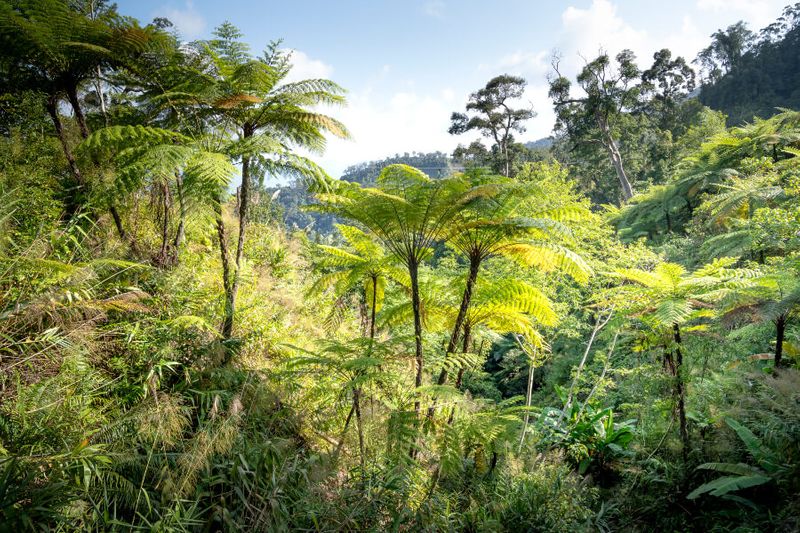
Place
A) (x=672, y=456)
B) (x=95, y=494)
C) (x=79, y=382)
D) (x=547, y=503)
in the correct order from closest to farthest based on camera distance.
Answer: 1. (x=95, y=494)
2. (x=79, y=382)
3. (x=547, y=503)
4. (x=672, y=456)

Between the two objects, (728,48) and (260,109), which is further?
(728,48)

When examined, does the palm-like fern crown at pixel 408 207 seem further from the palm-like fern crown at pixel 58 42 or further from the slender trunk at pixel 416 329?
the palm-like fern crown at pixel 58 42

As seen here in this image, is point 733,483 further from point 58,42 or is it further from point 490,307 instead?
point 58,42

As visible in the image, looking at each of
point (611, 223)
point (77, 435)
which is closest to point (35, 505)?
point (77, 435)

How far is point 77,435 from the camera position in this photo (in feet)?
7.48

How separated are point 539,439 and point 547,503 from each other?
199 centimetres

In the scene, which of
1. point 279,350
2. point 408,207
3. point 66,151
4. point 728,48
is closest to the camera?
point 408,207

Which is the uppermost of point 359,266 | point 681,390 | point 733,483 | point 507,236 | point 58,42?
point 58,42

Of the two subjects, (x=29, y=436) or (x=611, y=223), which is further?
(x=611, y=223)

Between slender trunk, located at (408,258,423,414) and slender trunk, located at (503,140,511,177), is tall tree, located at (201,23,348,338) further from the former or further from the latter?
slender trunk, located at (503,140,511,177)

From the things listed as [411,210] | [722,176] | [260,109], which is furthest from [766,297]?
[722,176]

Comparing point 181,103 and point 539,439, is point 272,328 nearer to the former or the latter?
point 181,103

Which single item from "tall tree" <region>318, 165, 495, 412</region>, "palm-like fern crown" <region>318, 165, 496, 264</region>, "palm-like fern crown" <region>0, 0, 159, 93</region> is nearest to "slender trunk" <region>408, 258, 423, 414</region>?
"tall tree" <region>318, 165, 495, 412</region>

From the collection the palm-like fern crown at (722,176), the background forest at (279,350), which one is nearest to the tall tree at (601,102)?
the palm-like fern crown at (722,176)
